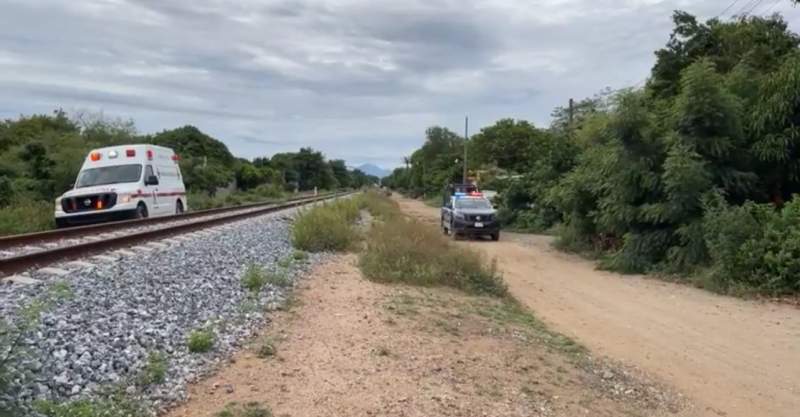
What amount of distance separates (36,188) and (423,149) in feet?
276

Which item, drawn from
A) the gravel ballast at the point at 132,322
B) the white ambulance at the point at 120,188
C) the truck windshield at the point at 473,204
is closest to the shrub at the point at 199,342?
the gravel ballast at the point at 132,322

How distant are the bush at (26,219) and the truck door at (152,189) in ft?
10.4

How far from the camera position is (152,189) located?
2280cm

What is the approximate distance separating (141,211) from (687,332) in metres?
17.6

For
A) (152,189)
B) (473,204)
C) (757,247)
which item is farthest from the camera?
(473,204)

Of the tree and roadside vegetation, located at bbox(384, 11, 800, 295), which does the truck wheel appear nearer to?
roadside vegetation, located at bbox(384, 11, 800, 295)

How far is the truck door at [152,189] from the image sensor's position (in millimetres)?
22125

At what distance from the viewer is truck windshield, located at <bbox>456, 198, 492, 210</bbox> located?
27.4m

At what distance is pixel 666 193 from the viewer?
17.2 m

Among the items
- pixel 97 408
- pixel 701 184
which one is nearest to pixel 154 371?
pixel 97 408

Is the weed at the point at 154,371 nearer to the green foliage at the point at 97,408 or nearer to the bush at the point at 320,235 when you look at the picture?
the green foliage at the point at 97,408

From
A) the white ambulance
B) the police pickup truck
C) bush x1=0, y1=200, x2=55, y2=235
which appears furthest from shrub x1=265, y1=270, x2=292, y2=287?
the police pickup truck

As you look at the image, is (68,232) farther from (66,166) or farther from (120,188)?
(66,166)

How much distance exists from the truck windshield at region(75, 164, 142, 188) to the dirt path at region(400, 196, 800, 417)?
13.0m
